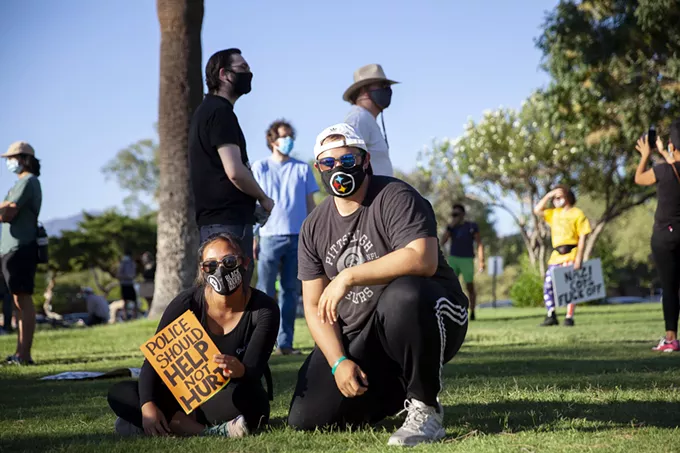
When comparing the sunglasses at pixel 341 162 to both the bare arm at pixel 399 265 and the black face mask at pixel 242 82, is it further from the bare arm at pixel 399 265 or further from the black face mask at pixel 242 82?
the black face mask at pixel 242 82

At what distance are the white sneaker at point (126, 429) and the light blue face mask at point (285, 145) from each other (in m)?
5.19

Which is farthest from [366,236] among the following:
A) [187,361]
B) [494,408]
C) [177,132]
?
[177,132]

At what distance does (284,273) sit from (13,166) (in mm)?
3066

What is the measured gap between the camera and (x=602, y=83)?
2414 centimetres

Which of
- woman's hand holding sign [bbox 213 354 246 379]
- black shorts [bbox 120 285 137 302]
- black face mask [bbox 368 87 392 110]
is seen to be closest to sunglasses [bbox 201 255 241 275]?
woman's hand holding sign [bbox 213 354 246 379]

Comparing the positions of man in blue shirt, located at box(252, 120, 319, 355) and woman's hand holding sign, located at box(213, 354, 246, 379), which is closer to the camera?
woman's hand holding sign, located at box(213, 354, 246, 379)

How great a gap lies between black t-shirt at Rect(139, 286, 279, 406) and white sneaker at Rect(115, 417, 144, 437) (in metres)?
0.17

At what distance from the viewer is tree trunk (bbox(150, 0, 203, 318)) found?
1544 cm

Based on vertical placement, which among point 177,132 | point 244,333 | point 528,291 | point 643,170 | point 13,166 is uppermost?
point 177,132

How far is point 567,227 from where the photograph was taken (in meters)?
13.7

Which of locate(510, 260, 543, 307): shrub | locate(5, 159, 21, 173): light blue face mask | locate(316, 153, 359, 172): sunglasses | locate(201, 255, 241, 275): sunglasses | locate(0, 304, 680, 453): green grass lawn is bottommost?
locate(510, 260, 543, 307): shrub

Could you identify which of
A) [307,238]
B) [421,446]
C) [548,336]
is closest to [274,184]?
[548,336]

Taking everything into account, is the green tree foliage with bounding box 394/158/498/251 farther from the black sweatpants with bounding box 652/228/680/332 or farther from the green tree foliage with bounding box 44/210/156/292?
the black sweatpants with bounding box 652/228/680/332

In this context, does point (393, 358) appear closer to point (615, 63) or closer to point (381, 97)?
point (381, 97)
